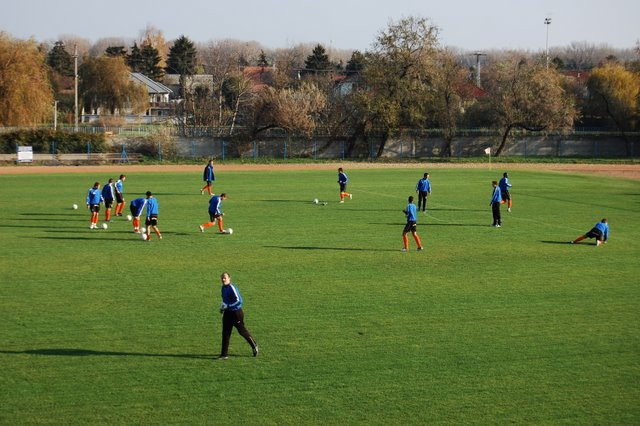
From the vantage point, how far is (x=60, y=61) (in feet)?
403

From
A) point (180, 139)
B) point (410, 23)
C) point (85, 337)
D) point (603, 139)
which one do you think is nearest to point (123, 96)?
point (180, 139)

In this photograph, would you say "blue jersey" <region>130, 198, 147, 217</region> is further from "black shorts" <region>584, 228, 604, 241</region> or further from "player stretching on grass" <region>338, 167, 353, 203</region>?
"black shorts" <region>584, 228, 604, 241</region>

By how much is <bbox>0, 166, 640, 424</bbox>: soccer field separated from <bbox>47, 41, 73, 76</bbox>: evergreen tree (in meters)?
96.7

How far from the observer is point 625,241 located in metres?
28.4

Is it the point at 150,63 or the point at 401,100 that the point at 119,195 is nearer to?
the point at 401,100

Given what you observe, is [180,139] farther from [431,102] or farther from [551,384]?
[551,384]

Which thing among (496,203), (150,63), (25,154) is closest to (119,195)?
(496,203)

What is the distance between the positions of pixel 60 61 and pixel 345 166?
72887 mm

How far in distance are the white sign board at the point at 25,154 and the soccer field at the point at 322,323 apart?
34403 mm

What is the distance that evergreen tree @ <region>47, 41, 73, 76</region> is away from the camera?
4804 inches

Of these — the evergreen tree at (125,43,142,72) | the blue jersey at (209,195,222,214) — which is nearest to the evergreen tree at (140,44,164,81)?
the evergreen tree at (125,43,142,72)

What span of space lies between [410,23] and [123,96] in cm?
4104

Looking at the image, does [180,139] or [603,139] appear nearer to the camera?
[180,139]

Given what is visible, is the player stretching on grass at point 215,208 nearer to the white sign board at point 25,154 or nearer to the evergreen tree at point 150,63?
the white sign board at point 25,154
